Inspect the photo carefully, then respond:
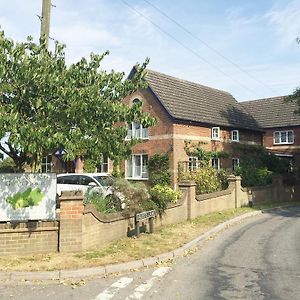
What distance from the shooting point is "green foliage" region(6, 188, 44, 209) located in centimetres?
974

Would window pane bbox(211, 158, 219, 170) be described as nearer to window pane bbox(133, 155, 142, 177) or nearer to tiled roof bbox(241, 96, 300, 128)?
window pane bbox(133, 155, 142, 177)

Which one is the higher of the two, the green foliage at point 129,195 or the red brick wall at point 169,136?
the red brick wall at point 169,136

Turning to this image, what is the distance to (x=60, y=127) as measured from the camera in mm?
9586

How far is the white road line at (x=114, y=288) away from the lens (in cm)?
654

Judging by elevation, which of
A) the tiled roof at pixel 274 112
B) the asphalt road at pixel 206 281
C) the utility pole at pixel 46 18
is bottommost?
the asphalt road at pixel 206 281

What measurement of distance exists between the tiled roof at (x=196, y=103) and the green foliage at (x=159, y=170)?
9.99 feet

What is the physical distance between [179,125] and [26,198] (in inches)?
707

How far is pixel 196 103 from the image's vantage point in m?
30.3

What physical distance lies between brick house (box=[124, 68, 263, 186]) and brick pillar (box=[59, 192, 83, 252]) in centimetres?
Answer: 1563

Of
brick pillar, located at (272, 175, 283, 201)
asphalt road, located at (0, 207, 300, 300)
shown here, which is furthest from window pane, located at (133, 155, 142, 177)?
asphalt road, located at (0, 207, 300, 300)

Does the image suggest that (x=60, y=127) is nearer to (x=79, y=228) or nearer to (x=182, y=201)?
(x=79, y=228)

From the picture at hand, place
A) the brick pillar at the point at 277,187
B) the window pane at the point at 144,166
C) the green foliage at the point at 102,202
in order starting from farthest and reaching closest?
1. the window pane at the point at 144,166
2. the brick pillar at the point at 277,187
3. the green foliage at the point at 102,202

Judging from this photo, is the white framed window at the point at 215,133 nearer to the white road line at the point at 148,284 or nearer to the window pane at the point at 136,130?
the window pane at the point at 136,130

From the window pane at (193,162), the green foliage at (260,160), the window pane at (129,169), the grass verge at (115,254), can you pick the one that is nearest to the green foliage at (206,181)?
the window pane at (193,162)
